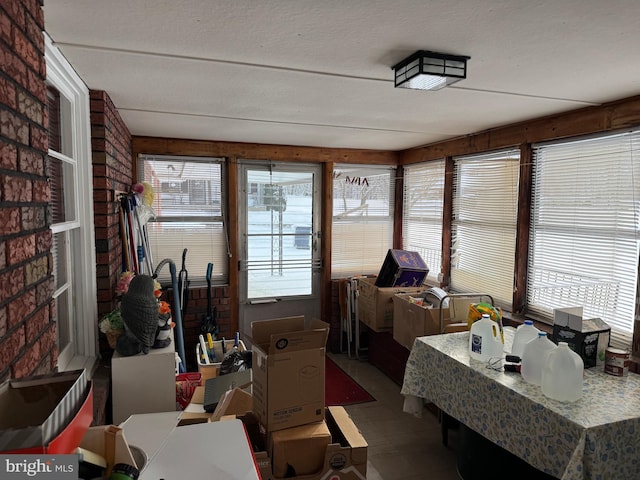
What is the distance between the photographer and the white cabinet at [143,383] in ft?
7.50

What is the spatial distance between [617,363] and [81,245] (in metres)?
2.89

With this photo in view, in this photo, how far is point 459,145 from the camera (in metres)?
3.94

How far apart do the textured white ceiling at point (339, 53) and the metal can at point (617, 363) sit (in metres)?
1.39

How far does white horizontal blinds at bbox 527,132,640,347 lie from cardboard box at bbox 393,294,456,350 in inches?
29.9

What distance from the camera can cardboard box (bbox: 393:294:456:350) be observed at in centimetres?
324

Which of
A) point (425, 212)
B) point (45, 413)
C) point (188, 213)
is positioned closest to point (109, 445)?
point (45, 413)

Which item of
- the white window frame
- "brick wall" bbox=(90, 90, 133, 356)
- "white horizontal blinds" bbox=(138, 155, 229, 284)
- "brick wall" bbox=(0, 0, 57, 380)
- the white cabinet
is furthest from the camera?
"white horizontal blinds" bbox=(138, 155, 229, 284)

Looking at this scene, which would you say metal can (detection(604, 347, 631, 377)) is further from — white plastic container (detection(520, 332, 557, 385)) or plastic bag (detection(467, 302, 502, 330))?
plastic bag (detection(467, 302, 502, 330))

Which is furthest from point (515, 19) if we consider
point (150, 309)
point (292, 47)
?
point (150, 309)

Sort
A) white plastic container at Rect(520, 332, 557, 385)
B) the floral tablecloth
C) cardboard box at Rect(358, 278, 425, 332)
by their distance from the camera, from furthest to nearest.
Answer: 1. cardboard box at Rect(358, 278, 425, 332)
2. white plastic container at Rect(520, 332, 557, 385)
3. the floral tablecloth

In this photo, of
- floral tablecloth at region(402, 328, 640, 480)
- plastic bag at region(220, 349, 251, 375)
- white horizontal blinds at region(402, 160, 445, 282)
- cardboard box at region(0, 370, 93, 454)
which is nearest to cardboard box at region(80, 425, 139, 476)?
cardboard box at region(0, 370, 93, 454)

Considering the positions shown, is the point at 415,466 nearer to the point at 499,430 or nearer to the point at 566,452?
the point at 499,430

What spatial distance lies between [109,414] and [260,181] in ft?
8.98

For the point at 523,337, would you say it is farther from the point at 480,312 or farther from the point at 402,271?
the point at 402,271
